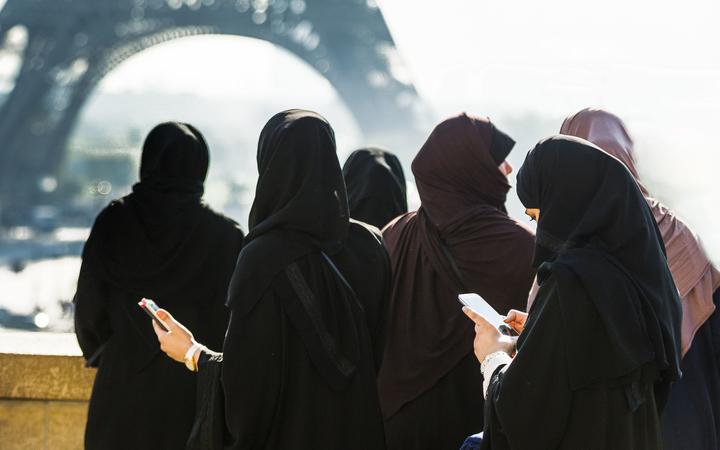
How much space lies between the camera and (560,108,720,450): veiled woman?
8.66 feet

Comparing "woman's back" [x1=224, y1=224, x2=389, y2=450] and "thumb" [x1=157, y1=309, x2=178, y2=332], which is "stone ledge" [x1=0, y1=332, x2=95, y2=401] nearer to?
"thumb" [x1=157, y1=309, x2=178, y2=332]

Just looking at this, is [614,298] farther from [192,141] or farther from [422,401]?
[192,141]

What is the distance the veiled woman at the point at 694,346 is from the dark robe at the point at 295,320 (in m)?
0.79

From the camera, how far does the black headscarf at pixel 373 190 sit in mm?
3725

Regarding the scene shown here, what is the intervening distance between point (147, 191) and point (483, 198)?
89 cm

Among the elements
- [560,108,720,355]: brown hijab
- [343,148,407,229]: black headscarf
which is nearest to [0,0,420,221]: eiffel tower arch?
[343,148,407,229]: black headscarf

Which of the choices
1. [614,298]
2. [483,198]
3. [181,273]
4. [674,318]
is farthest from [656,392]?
[181,273]

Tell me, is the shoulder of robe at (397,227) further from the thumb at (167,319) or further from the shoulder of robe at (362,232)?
the thumb at (167,319)

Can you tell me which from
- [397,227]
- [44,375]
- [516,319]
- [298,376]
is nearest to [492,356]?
[516,319]

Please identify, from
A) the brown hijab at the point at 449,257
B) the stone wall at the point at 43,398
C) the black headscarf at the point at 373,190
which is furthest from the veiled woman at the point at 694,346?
the stone wall at the point at 43,398

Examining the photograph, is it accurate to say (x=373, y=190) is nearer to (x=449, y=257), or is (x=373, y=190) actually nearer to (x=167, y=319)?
(x=449, y=257)

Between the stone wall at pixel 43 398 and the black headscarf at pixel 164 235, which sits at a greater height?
the black headscarf at pixel 164 235

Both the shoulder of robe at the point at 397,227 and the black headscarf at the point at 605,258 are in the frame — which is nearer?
the black headscarf at the point at 605,258

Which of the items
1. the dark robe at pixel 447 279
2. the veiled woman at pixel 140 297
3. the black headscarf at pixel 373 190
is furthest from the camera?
the black headscarf at pixel 373 190
